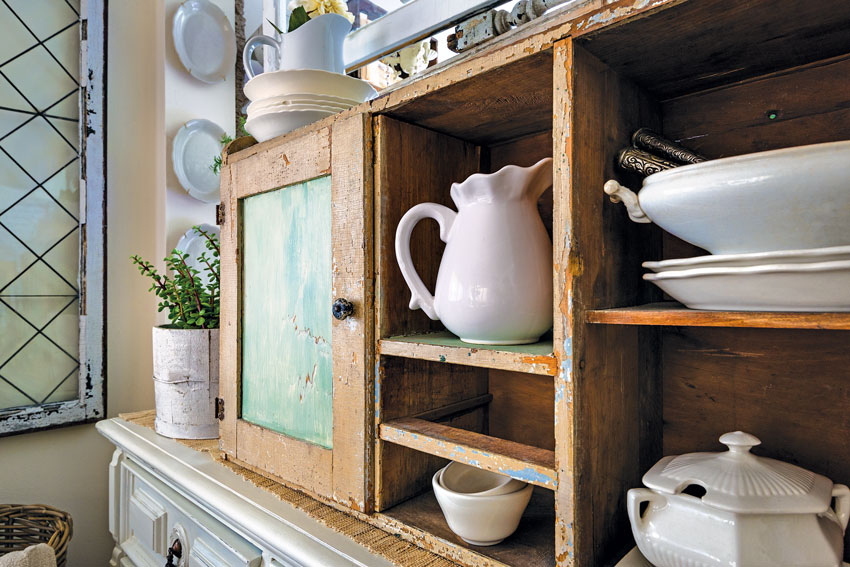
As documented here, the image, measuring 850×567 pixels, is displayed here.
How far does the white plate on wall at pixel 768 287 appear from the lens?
0.43 metres

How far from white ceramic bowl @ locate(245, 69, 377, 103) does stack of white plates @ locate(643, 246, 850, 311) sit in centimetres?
72

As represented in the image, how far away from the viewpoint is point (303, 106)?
0.97 m

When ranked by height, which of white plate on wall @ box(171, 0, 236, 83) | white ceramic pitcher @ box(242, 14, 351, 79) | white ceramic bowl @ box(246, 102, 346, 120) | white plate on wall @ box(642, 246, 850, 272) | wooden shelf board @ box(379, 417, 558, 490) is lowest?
wooden shelf board @ box(379, 417, 558, 490)

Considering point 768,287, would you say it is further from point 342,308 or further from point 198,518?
point 198,518

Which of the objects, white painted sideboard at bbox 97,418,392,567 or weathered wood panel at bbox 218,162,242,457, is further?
weathered wood panel at bbox 218,162,242,457

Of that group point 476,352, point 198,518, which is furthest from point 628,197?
point 198,518

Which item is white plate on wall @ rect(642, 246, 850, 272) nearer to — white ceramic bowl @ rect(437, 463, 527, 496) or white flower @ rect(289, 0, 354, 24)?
white ceramic bowl @ rect(437, 463, 527, 496)

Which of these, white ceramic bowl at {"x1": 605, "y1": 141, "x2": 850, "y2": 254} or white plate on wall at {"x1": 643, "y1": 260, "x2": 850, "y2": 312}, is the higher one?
white ceramic bowl at {"x1": 605, "y1": 141, "x2": 850, "y2": 254}

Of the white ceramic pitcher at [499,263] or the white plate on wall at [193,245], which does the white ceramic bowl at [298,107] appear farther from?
the white plate on wall at [193,245]

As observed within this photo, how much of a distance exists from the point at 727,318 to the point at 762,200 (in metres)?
0.11

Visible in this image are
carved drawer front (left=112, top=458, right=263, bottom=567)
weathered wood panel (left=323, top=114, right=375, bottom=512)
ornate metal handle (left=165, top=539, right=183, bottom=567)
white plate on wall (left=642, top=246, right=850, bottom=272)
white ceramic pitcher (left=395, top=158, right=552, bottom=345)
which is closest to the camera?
white plate on wall (left=642, top=246, right=850, bottom=272)

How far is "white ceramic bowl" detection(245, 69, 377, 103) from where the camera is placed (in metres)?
0.97

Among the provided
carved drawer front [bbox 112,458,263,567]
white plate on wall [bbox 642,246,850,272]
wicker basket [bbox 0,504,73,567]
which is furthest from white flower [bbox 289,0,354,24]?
wicker basket [bbox 0,504,73,567]

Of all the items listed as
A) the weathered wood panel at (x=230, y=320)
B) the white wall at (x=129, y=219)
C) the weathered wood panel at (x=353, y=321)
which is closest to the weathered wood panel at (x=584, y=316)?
the weathered wood panel at (x=353, y=321)
